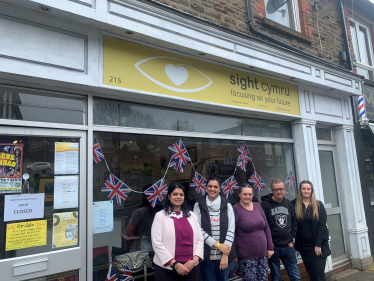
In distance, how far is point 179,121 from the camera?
4.22 meters

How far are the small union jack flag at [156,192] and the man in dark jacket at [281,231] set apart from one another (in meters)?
1.56

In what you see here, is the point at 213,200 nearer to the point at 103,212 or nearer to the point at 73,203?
the point at 103,212

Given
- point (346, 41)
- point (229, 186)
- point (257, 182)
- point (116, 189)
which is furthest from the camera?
point (346, 41)

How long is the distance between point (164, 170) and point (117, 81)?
1479 mm

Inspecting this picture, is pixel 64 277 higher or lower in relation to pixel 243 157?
lower

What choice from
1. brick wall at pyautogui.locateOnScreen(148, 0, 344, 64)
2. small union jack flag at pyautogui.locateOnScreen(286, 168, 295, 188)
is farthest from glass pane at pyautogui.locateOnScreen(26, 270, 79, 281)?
small union jack flag at pyautogui.locateOnScreen(286, 168, 295, 188)

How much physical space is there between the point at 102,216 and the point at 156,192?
2.84 feet

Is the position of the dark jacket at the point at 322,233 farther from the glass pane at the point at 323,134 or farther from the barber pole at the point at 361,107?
the barber pole at the point at 361,107

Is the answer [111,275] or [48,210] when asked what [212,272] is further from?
[48,210]

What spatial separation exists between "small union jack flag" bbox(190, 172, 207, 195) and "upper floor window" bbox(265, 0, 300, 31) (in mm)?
3947

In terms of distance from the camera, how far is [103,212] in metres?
3.31

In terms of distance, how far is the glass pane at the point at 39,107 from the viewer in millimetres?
2854

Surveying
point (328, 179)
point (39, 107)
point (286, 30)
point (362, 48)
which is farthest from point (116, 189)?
point (362, 48)

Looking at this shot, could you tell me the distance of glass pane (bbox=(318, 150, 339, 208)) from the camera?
19.9 feet
